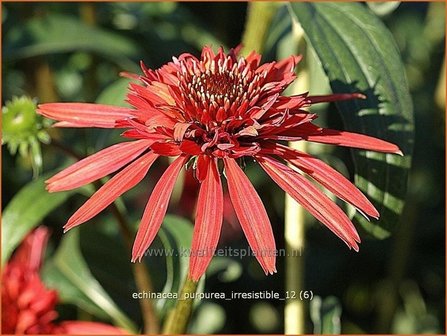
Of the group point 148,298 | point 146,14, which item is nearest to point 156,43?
point 146,14

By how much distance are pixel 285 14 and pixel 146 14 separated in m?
0.33

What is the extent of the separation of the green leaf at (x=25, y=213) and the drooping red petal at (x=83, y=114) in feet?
0.51

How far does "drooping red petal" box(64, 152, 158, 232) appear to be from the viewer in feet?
1.93

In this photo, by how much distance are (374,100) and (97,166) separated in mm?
268

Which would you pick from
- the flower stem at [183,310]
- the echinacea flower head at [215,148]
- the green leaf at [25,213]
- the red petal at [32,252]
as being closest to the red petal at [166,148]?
the echinacea flower head at [215,148]

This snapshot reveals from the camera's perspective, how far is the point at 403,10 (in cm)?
153

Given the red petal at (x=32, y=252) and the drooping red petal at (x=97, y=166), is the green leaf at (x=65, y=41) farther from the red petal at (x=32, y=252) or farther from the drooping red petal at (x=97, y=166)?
the drooping red petal at (x=97, y=166)

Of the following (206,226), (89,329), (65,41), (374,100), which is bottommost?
(89,329)

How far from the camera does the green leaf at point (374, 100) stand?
71 centimetres

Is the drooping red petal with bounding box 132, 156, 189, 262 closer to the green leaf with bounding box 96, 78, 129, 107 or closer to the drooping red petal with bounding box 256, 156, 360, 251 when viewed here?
the drooping red petal with bounding box 256, 156, 360, 251

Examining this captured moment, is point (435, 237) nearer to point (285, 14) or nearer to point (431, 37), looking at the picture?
point (431, 37)

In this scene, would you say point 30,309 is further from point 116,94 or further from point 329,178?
point 329,178

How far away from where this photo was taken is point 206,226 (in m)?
0.58
